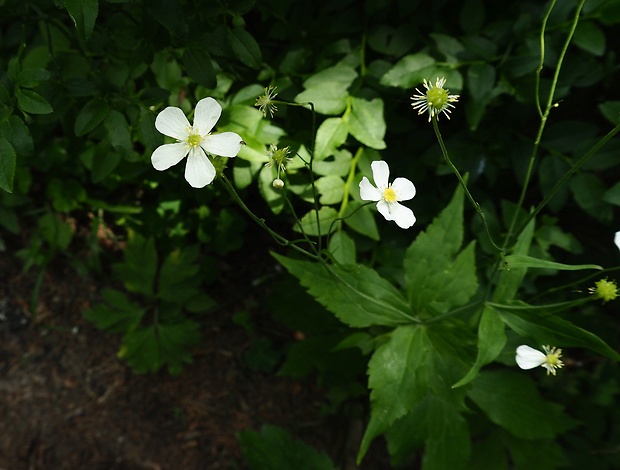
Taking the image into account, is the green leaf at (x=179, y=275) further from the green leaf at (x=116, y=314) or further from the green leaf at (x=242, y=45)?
the green leaf at (x=242, y=45)

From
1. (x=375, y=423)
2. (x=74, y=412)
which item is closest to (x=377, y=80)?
(x=375, y=423)

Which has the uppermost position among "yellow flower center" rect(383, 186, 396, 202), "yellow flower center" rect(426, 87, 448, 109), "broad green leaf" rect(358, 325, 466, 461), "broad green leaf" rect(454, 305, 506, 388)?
"yellow flower center" rect(426, 87, 448, 109)

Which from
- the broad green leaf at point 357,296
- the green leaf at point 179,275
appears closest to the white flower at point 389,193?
the broad green leaf at point 357,296

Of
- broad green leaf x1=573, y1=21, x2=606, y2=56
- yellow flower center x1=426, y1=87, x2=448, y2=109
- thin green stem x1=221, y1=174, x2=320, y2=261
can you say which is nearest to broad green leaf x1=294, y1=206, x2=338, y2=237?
thin green stem x1=221, y1=174, x2=320, y2=261

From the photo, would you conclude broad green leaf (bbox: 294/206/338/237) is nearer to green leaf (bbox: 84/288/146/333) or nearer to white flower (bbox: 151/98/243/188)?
white flower (bbox: 151/98/243/188)

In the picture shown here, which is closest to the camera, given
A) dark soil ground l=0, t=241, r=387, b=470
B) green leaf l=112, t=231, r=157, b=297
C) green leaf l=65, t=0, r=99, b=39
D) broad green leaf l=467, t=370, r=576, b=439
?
green leaf l=65, t=0, r=99, b=39

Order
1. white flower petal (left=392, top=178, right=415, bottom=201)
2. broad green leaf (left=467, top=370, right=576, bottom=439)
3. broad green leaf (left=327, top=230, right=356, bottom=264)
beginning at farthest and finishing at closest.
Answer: broad green leaf (left=467, top=370, right=576, bottom=439)
broad green leaf (left=327, top=230, right=356, bottom=264)
white flower petal (left=392, top=178, right=415, bottom=201)

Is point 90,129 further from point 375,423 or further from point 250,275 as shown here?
point 250,275

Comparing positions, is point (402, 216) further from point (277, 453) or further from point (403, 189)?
point (277, 453)
